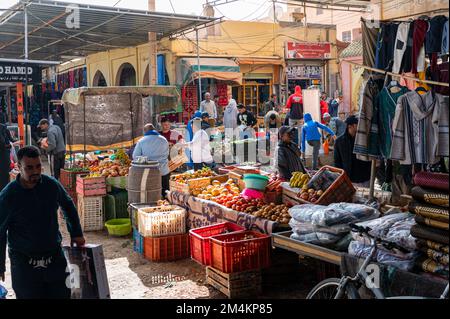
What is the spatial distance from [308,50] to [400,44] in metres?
19.6

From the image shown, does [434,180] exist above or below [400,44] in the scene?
below

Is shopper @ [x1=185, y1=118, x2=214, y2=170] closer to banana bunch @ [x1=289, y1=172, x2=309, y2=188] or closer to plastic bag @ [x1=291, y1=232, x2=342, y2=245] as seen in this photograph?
banana bunch @ [x1=289, y1=172, x2=309, y2=188]

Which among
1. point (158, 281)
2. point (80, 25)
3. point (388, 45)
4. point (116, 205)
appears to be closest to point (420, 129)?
point (388, 45)

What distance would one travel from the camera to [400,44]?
5531 millimetres

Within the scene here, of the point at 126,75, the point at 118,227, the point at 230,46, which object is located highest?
the point at 230,46

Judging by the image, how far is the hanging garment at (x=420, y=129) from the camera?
503 centimetres

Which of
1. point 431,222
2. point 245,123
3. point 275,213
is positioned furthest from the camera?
point 245,123

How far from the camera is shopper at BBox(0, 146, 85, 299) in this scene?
3973 mm

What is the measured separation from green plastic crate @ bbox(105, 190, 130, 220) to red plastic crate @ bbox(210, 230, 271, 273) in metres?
3.77

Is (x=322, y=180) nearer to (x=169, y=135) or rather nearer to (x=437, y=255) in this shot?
(x=437, y=255)

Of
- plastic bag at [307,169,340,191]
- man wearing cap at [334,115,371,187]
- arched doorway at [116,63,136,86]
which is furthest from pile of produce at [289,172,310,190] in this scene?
arched doorway at [116,63,136,86]

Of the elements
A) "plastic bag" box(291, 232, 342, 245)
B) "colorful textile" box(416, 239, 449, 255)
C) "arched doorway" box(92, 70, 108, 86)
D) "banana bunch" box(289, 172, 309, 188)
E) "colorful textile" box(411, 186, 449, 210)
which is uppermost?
"arched doorway" box(92, 70, 108, 86)

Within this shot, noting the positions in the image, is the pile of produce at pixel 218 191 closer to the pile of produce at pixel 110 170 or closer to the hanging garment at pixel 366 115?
the hanging garment at pixel 366 115

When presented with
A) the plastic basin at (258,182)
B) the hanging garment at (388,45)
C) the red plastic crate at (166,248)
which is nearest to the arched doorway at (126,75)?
the red plastic crate at (166,248)
